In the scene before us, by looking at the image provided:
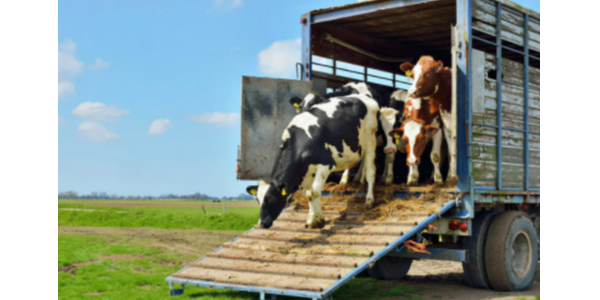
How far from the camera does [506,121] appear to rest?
34.3 feet

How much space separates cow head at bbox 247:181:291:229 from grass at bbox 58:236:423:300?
1217mm

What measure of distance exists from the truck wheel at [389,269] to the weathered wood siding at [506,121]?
287 cm

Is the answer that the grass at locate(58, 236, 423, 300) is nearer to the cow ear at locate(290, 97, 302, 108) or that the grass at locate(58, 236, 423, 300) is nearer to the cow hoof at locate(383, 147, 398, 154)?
the cow hoof at locate(383, 147, 398, 154)

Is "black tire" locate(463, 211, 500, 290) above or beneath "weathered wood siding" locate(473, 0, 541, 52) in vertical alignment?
beneath

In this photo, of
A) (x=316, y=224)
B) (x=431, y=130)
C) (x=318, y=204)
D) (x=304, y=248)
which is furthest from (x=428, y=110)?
(x=304, y=248)

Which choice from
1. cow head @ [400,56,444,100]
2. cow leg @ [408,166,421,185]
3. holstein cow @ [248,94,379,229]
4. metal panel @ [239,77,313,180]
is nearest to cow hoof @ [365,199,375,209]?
holstein cow @ [248,94,379,229]

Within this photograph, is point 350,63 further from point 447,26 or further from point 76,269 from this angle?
point 76,269

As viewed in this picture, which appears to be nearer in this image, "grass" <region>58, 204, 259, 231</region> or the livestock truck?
the livestock truck

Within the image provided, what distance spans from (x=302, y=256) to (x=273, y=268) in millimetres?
463

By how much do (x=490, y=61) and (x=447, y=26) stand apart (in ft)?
8.16

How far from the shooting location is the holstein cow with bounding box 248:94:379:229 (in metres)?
9.49

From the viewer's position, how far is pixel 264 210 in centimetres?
950

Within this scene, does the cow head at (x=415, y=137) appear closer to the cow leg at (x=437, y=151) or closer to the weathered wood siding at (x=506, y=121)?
the cow leg at (x=437, y=151)
